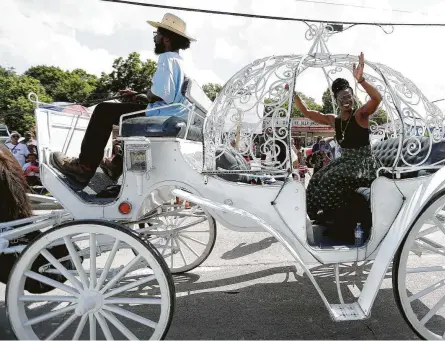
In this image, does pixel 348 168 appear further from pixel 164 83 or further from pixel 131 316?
pixel 131 316

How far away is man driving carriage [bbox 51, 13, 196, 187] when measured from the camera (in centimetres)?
274

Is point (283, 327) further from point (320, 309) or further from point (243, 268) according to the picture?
point (243, 268)

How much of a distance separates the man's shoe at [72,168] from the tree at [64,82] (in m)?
43.4

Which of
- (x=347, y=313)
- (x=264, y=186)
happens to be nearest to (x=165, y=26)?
(x=264, y=186)

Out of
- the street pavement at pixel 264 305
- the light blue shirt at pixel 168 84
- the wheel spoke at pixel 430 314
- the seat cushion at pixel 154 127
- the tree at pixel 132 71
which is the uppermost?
the tree at pixel 132 71

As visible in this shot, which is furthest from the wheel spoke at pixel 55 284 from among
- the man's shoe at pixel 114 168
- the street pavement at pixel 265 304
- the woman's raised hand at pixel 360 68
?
the woman's raised hand at pixel 360 68

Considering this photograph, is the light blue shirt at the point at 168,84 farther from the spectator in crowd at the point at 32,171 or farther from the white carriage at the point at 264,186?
the spectator in crowd at the point at 32,171

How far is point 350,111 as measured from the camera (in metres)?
2.94

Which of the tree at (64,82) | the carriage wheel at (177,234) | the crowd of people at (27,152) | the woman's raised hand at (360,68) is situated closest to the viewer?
the woman's raised hand at (360,68)

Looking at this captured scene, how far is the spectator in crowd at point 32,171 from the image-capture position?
596 centimetres

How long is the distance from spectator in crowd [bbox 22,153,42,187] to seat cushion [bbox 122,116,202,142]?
136 inches

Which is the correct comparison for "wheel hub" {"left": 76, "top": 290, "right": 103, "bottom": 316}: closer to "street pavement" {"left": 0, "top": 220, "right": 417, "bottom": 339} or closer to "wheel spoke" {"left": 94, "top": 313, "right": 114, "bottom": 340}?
"wheel spoke" {"left": 94, "top": 313, "right": 114, "bottom": 340}

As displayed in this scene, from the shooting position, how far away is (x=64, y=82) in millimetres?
47750

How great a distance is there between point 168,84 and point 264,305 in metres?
1.98
